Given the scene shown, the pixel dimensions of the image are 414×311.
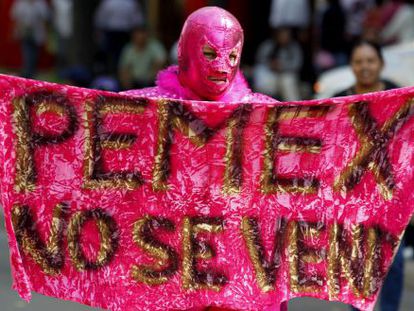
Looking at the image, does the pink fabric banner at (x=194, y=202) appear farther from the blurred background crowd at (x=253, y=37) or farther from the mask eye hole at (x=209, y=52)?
the blurred background crowd at (x=253, y=37)

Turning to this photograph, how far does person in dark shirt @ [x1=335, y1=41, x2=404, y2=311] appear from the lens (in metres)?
8.02

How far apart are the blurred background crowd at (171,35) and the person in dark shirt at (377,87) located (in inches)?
176

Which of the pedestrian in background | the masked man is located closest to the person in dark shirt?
the masked man

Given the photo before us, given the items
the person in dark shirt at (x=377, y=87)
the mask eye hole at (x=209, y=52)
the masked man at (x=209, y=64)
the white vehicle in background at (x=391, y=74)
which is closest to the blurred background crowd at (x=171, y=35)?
the white vehicle in background at (x=391, y=74)

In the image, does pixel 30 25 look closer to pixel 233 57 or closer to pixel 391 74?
pixel 391 74

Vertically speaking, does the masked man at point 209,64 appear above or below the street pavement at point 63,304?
above

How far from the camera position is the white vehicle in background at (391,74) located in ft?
39.2

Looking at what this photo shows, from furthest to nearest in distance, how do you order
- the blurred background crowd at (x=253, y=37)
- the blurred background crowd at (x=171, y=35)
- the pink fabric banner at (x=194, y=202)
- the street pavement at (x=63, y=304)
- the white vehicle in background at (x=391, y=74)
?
the blurred background crowd at (x=171, y=35), the blurred background crowd at (x=253, y=37), the white vehicle in background at (x=391, y=74), the street pavement at (x=63, y=304), the pink fabric banner at (x=194, y=202)

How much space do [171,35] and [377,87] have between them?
37.0 feet

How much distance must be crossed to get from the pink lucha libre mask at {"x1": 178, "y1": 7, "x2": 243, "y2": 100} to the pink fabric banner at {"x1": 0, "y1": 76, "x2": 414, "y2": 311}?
8.2 inches

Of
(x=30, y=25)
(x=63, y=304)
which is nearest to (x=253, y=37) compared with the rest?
(x=30, y=25)

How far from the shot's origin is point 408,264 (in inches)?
402

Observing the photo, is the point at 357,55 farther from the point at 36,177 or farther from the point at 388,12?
the point at 388,12

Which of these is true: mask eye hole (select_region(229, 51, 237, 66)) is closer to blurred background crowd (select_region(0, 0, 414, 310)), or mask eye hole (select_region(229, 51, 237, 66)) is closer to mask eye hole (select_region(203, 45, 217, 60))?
mask eye hole (select_region(203, 45, 217, 60))
